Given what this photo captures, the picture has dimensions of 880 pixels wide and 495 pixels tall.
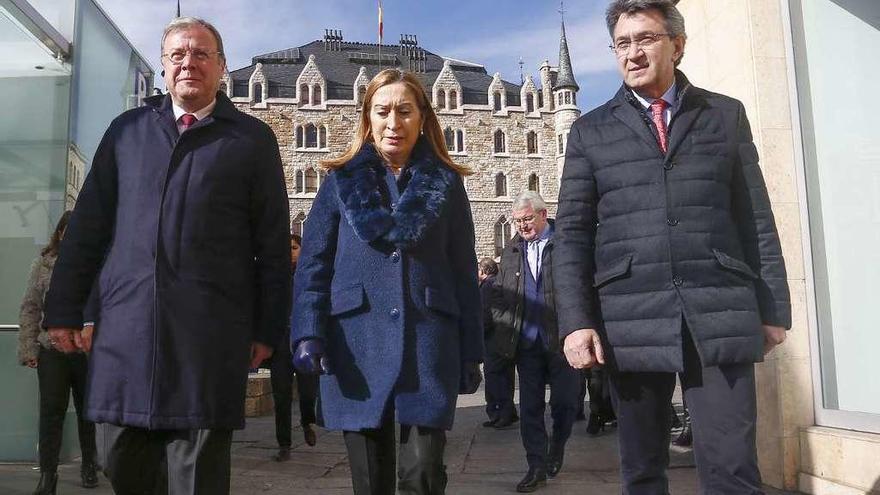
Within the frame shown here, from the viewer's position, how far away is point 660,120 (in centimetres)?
268

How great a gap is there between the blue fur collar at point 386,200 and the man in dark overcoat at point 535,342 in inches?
86.3

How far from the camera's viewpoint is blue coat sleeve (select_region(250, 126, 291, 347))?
106 inches

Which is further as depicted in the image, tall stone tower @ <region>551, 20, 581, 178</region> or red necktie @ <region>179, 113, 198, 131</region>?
tall stone tower @ <region>551, 20, 581, 178</region>

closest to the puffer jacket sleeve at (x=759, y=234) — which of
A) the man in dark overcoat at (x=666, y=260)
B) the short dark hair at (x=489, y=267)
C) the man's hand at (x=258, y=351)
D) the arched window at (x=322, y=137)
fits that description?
the man in dark overcoat at (x=666, y=260)

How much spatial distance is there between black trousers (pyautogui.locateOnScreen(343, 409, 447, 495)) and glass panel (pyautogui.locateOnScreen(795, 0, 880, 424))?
9.50ft

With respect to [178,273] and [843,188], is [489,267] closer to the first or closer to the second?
[843,188]

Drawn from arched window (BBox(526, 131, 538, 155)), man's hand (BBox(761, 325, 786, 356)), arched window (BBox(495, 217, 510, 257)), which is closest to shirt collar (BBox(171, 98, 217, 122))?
man's hand (BBox(761, 325, 786, 356))

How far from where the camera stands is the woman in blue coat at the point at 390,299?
2.55 metres

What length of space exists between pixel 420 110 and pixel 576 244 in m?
0.75

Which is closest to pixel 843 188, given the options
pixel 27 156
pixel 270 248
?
pixel 270 248

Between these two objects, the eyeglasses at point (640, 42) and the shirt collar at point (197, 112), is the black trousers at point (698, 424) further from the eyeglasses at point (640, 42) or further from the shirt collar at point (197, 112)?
the shirt collar at point (197, 112)

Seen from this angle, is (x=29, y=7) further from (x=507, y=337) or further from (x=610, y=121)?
(x=610, y=121)

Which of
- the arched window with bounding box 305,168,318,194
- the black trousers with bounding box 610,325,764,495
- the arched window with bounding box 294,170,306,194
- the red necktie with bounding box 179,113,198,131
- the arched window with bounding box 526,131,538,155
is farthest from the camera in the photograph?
the arched window with bounding box 526,131,538,155

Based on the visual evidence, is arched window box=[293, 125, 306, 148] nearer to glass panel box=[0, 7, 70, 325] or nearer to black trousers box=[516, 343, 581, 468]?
glass panel box=[0, 7, 70, 325]
